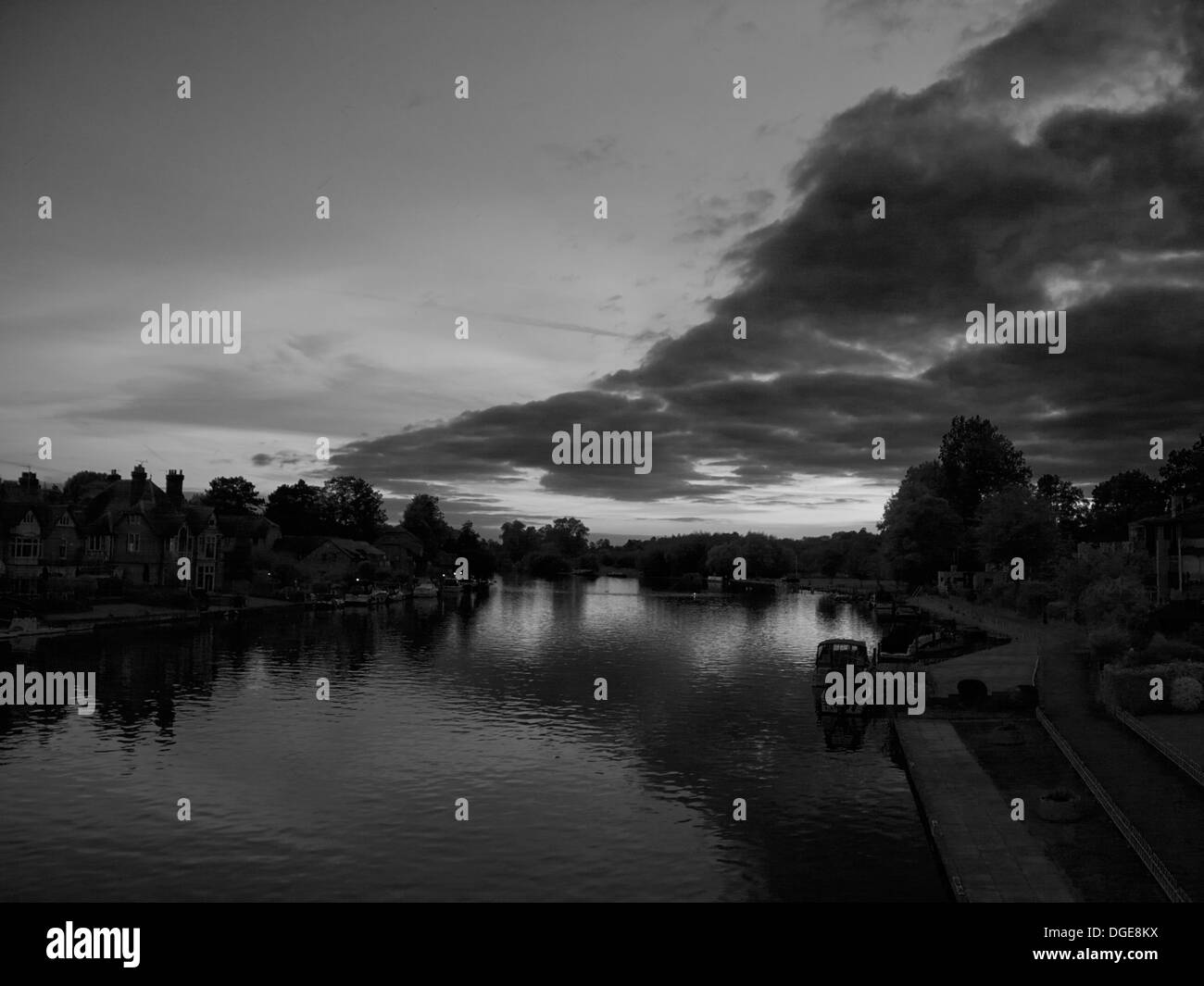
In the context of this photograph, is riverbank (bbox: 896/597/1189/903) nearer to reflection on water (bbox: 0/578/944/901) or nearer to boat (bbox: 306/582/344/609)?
reflection on water (bbox: 0/578/944/901)

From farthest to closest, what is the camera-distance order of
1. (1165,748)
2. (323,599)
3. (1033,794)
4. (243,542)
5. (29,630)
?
(243,542), (323,599), (29,630), (1165,748), (1033,794)

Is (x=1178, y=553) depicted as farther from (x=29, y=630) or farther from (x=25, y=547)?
(x=25, y=547)

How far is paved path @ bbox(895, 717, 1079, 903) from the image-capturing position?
19.8m

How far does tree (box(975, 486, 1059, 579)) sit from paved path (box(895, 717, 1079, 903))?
101 meters

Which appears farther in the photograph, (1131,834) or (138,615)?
(138,615)

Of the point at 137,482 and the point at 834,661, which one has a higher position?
the point at 137,482

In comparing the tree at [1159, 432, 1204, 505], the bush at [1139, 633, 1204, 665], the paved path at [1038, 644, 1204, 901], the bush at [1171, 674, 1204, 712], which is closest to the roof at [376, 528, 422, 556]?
the tree at [1159, 432, 1204, 505]

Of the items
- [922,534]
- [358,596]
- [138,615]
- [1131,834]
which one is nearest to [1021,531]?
[922,534]

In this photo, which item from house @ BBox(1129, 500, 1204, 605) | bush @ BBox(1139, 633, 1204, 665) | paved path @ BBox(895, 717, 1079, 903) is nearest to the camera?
paved path @ BBox(895, 717, 1079, 903)

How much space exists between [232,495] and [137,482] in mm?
68337

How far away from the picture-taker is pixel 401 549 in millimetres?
182375
